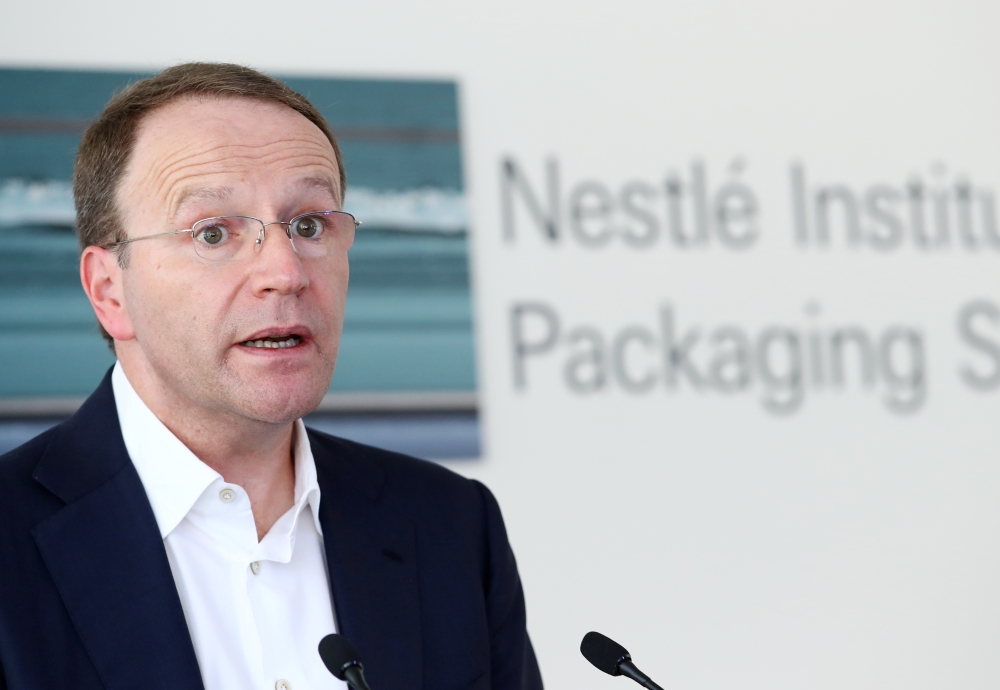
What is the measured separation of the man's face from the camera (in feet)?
4.89

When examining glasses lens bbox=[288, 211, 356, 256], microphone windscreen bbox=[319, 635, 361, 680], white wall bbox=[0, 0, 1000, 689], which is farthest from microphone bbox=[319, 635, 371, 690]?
white wall bbox=[0, 0, 1000, 689]

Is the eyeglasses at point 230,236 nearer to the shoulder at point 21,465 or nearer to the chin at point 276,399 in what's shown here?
the chin at point 276,399

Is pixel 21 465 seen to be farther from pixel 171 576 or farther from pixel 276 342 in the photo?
pixel 276 342

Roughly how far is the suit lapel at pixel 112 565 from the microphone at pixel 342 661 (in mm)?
240

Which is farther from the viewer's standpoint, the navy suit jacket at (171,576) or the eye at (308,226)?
the eye at (308,226)

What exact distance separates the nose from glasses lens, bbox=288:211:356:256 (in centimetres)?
4

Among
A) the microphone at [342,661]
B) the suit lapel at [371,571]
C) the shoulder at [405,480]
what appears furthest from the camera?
the shoulder at [405,480]

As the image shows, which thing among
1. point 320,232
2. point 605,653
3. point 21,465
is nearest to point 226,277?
point 320,232

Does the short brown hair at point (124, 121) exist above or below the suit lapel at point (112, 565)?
above

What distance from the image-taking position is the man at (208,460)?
55.8 inches

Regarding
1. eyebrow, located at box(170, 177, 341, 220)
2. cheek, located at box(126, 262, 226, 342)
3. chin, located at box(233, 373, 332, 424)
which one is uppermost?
eyebrow, located at box(170, 177, 341, 220)

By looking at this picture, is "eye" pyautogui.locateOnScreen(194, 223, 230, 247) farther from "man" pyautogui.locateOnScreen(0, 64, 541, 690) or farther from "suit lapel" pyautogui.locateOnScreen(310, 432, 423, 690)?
"suit lapel" pyautogui.locateOnScreen(310, 432, 423, 690)

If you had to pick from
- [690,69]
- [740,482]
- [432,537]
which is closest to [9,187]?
Result: [432,537]

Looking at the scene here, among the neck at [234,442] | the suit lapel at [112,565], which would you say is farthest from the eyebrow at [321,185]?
the suit lapel at [112,565]
